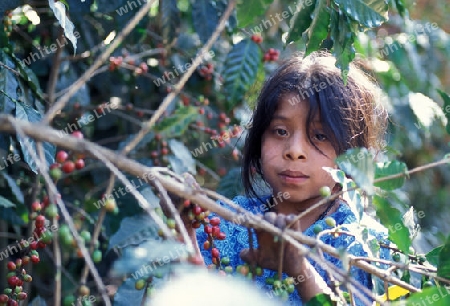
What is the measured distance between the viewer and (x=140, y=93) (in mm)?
2896

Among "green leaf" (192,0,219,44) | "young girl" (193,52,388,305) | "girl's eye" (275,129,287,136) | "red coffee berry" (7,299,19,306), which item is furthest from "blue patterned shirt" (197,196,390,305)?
"green leaf" (192,0,219,44)

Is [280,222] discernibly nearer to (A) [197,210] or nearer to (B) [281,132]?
(A) [197,210]

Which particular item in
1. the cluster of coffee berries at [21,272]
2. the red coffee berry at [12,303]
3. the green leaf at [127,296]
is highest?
the cluster of coffee berries at [21,272]

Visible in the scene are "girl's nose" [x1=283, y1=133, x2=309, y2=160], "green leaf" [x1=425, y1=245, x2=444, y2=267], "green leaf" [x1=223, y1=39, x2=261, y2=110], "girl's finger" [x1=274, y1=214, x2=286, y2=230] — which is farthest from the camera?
"green leaf" [x1=223, y1=39, x2=261, y2=110]

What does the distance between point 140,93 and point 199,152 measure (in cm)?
42

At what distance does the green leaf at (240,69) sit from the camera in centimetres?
235

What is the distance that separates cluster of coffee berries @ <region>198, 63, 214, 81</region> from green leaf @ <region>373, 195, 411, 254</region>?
149 centimetres

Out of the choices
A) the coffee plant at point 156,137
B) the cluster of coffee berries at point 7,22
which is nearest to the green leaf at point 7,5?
the coffee plant at point 156,137

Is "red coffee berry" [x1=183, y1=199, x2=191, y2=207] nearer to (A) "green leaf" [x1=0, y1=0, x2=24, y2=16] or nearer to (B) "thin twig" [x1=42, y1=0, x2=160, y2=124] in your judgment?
(B) "thin twig" [x1=42, y1=0, x2=160, y2=124]

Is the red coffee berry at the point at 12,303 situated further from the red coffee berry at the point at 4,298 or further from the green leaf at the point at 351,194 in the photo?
the green leaf at the point at 351,194

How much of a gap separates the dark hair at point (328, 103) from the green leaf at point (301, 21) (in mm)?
148

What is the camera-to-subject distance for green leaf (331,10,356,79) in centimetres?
156

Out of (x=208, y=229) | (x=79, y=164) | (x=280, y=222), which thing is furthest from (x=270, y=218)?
(x=79, y=164)

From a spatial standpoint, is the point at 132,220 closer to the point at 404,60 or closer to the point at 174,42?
the point at 174,42
